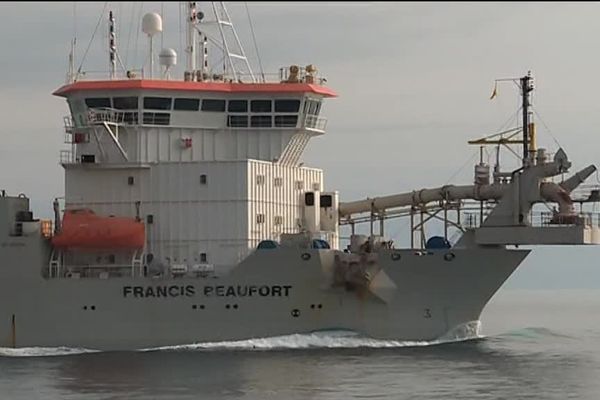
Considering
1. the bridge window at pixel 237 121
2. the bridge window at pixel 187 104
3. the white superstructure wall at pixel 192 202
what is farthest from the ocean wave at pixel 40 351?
the bridge window at pixel 237 121

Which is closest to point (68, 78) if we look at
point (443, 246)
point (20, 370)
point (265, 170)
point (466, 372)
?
point (265, 170)

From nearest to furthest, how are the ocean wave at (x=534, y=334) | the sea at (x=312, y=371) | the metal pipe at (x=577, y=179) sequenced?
the sea at (x=312, y=371), the metal pipe at (x=577, y=179), the ocean wave at (x=534, y=334)

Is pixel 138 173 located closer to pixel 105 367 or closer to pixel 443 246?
pixel 105 367

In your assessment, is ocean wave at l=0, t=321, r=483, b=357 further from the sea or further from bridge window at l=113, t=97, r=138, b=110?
bridge window at l=113, t=97, r=138, b=110

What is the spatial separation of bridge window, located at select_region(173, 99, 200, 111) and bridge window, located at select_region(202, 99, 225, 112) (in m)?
0.20

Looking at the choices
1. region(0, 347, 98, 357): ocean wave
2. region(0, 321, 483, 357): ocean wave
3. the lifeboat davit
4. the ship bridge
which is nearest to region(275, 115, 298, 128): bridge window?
the ship bridge

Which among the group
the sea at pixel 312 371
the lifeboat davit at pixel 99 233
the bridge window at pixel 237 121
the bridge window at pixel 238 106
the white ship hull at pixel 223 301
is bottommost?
the sea at pixel 312 371

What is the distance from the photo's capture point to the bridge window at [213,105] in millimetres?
39031

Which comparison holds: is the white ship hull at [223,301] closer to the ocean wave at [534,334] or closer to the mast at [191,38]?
the mast at [191,38]

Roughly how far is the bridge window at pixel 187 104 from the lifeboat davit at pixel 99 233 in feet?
12.1

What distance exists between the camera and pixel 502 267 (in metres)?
37.9

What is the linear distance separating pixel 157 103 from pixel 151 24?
2.30m

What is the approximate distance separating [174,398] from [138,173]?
983 centimetres

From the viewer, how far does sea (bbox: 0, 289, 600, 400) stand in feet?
101
